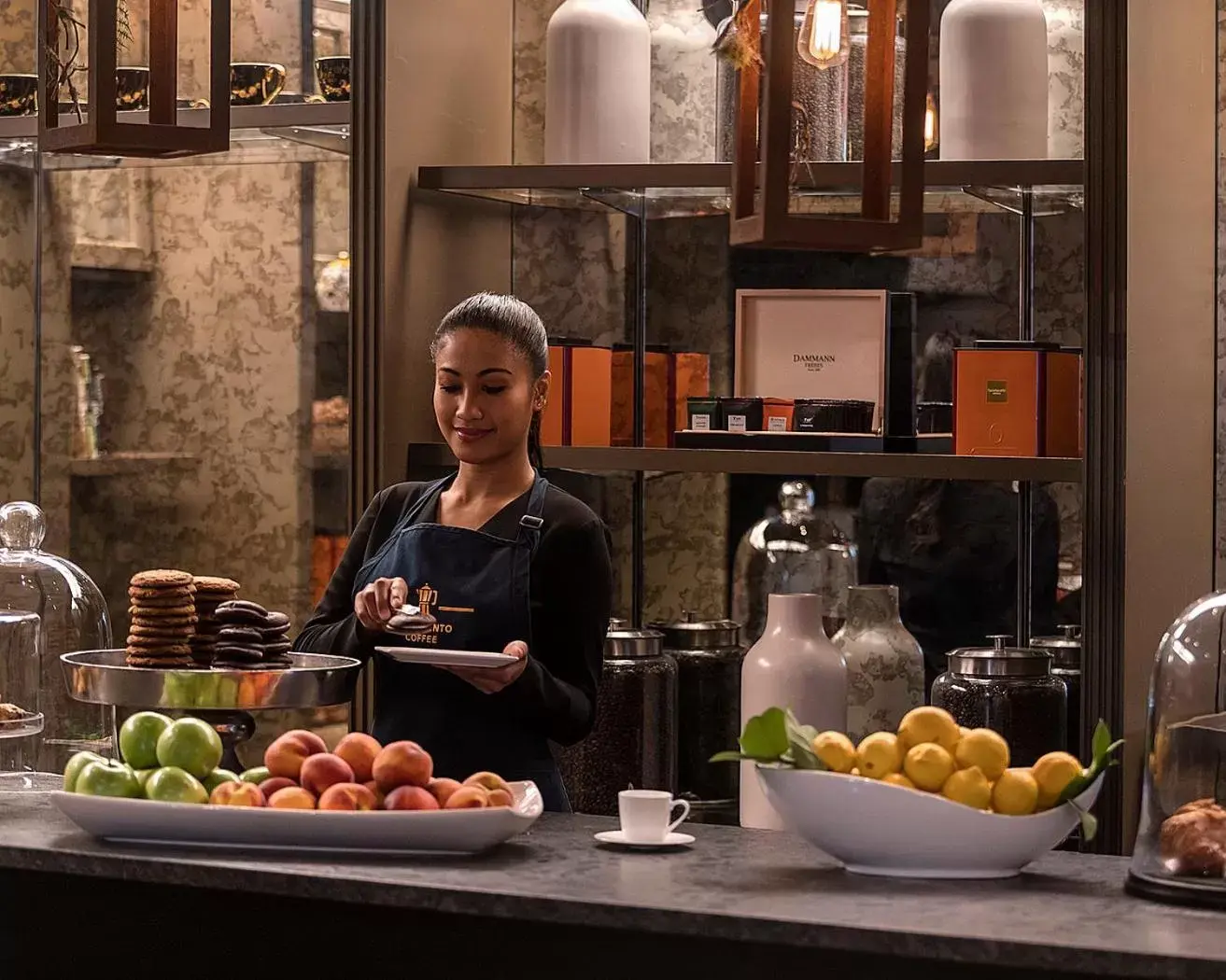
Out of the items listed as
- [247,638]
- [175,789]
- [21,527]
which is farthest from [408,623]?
[21,527]

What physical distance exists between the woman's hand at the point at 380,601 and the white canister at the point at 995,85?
1374 millimetres

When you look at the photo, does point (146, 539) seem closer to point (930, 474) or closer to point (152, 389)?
point (152, 389)

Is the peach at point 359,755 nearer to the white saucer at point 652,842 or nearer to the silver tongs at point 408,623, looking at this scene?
the white saucer at point 652,842

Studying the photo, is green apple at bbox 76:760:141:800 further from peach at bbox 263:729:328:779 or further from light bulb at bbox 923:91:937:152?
light bulb at bbox 923:91:937:152

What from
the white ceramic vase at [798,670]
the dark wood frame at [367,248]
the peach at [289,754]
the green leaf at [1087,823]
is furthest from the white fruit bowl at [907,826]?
the dark wood frame at [367,248]

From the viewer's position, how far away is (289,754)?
6.84ft

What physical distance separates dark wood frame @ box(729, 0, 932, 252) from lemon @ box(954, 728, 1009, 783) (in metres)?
0.55

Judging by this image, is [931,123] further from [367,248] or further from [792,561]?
[367,248]

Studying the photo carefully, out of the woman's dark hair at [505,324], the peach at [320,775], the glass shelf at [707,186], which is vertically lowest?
the peach at [320,775]

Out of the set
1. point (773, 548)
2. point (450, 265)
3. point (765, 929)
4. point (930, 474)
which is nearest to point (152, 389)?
point (450, 265)

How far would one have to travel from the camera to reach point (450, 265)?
3.69 meters

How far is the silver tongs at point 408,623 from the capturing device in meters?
2.50

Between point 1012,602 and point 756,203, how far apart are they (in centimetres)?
167

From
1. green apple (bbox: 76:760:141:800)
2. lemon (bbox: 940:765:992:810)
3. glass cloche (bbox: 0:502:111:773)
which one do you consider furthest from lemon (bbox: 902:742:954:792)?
glass cloche (bbox: 0:502:111:773)
